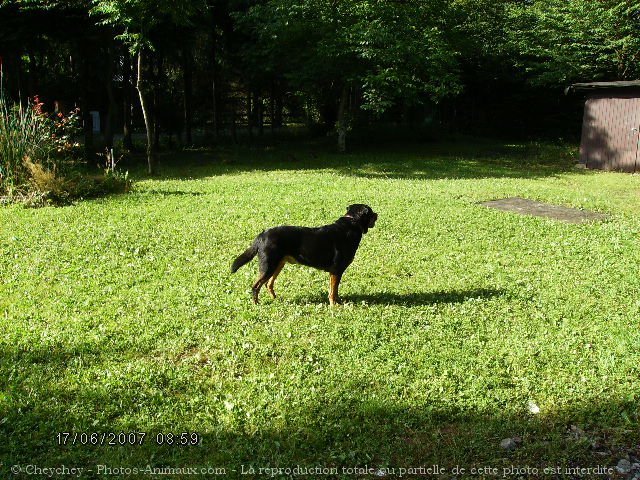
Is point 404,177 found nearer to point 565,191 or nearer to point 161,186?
point 565,191

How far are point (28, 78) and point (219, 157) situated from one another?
9.38 m

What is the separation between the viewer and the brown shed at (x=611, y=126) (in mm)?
16734

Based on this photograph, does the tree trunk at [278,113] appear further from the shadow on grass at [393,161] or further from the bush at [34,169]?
the bush at [34,169]

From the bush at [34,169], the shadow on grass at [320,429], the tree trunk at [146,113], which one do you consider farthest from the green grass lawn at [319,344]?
the tree trunk at [146,113]

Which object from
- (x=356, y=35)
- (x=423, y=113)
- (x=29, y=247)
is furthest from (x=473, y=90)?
(x=29, y=247)

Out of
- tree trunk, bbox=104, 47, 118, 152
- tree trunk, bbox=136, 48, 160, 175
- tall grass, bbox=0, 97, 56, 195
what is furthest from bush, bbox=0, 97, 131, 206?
tree trunk, bbox=104, 47, 118, 152

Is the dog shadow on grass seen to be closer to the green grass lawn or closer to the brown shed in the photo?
the green grass lawn

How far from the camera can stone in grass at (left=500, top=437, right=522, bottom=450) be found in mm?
3217

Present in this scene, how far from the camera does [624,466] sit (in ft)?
10.1

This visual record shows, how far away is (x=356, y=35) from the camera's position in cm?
1752

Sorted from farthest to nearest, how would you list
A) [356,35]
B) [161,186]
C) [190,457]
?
[356,35] → [161,186] → [190,457]

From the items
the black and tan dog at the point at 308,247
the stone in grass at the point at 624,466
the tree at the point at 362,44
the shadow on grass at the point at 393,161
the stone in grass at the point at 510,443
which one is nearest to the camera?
the stone in grass at the point at 624,466

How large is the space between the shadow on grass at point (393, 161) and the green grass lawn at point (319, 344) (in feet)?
21.8

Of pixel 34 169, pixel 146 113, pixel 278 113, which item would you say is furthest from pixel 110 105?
pixel 278 113
